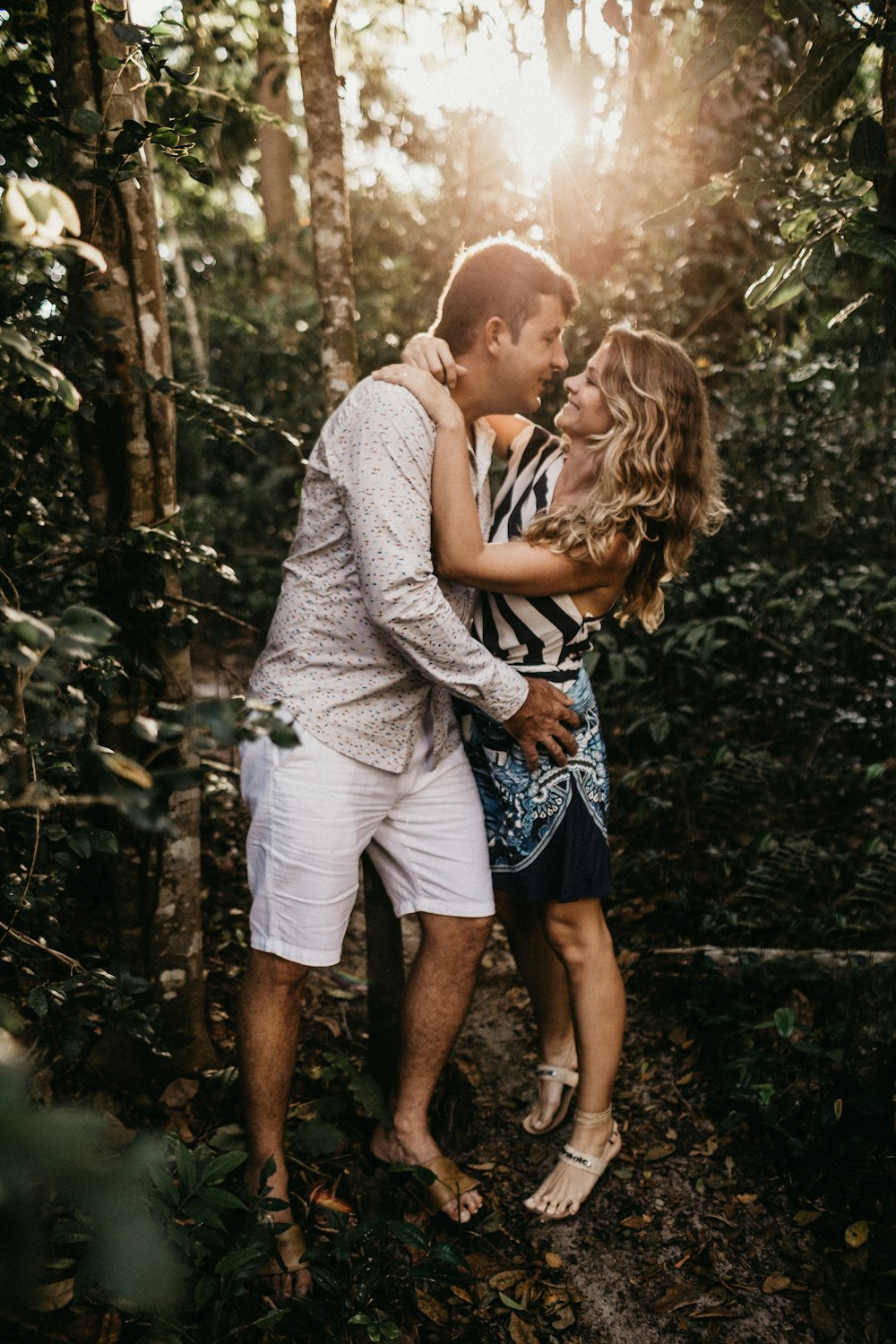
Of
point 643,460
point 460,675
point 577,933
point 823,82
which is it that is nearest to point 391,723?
point 460,675

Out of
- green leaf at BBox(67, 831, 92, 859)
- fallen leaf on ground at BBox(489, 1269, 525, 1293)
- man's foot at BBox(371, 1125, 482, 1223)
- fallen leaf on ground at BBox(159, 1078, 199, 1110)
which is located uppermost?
green leaf at BBox(67, 831, 92, 859)

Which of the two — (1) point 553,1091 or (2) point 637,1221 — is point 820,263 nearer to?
(1) point 553,1091

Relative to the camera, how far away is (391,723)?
241cm

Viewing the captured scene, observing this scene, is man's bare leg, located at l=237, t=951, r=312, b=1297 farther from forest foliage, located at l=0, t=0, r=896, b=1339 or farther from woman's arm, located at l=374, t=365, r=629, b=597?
woman's arm, located at l=374, t=365, r=629, b=597

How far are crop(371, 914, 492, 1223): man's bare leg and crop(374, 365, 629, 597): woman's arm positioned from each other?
3.16ft

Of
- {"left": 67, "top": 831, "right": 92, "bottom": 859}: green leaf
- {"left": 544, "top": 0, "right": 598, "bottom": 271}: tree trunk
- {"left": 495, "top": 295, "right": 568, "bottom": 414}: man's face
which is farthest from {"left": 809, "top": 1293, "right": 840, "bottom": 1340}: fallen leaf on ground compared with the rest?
{"left": 544, "top": 0, "right": 598, "bottom": 271}: tree trunk

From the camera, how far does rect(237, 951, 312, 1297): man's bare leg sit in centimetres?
230

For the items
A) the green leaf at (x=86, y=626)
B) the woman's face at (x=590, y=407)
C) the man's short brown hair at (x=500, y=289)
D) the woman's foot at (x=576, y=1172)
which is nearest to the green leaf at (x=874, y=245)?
the woman's face at (x=590, y=407)

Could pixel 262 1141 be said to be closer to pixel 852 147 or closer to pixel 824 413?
pixel 852 147

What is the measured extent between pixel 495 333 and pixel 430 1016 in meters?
1.90

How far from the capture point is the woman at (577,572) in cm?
241

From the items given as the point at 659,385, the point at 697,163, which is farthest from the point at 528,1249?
the point at 697,163

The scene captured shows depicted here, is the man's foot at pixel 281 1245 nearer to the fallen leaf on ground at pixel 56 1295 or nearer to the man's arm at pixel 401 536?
the fallen leaf on ground at pixel 56 1295

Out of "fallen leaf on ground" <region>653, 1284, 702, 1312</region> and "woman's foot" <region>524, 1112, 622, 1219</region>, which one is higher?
"woman's foot" <region>524, 1112, 622, 1219</region>
